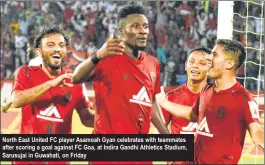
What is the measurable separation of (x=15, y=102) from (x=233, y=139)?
1743mm

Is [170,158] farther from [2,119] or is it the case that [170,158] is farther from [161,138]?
[2,119]

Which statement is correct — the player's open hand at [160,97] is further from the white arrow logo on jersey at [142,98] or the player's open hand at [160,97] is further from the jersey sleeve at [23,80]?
the jersey sleeve at [23,80]

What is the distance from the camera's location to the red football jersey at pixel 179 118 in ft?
17.9

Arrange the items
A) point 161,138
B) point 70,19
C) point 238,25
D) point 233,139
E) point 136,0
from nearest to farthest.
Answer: point 233,139 → point 161,138 → point 136,0 → point 238,25 → point 70,19

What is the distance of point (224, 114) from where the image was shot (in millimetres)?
5031

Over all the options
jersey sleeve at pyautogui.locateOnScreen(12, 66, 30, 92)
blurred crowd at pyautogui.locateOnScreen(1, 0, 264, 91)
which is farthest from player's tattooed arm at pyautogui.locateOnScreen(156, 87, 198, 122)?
blurred crowd at pyautogui.locateOnScreen(1, 0, 264, 91)

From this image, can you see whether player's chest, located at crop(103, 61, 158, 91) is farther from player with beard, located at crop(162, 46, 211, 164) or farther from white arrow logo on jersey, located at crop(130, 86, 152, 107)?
player with beard, located at crop(162, 46, 211, 164)

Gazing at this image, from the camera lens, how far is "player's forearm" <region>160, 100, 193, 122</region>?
17.6ft

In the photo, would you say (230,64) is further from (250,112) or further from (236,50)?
(250,112)

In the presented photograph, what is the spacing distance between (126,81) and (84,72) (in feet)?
1.15

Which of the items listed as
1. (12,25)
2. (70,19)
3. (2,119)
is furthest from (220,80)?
(12,25)

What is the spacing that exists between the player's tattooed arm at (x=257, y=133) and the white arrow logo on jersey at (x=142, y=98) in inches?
31.4

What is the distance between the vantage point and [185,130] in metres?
5.47
